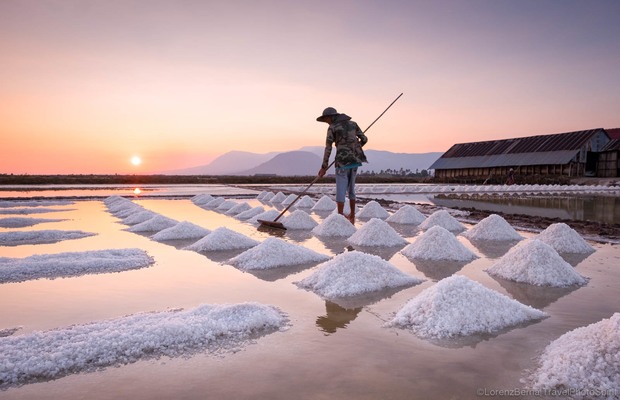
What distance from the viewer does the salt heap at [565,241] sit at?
496 centimetres

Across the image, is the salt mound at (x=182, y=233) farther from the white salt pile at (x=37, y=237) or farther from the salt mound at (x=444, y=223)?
the salt mound at (x=444, y=223)

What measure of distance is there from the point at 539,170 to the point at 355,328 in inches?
1279

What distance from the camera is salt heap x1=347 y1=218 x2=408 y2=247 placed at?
214 inches

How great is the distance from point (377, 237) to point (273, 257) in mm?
1722

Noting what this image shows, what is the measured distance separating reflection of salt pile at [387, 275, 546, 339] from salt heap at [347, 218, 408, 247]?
273cm

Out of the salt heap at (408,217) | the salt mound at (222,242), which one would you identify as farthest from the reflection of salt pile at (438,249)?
the salt heap at (408,217)

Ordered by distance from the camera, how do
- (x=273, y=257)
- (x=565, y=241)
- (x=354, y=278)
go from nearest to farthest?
(x=354, y=278) < (x=273, y=257) < (x=565, y=241)

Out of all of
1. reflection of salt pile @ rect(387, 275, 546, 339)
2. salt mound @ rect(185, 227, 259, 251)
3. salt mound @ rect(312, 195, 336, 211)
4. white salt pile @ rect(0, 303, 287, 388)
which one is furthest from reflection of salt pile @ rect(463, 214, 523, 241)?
salt mound @ rect(312, 195, 336, 211)

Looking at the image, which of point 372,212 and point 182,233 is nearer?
point 182,233

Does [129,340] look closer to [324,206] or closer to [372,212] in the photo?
[372,212]

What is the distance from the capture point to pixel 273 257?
4266mm

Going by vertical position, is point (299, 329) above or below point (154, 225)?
below

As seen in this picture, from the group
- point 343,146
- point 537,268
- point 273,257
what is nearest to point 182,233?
point 273,257

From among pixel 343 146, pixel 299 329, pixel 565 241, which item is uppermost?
pixel 343 146
